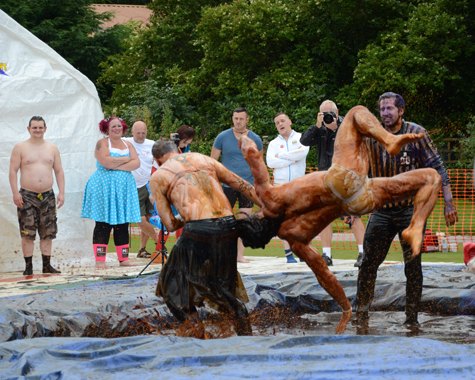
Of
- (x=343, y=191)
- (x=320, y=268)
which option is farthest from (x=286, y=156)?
(x=343, y=191)

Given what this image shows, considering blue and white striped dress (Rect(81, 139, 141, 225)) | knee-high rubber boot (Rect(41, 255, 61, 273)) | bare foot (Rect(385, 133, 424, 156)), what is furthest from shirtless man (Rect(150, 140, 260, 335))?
blue and white striped dress (Rect(81, 139, 141, 225))

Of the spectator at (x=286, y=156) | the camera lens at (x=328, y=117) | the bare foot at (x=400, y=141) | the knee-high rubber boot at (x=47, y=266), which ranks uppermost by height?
the camera lens at (x=328, y=117)

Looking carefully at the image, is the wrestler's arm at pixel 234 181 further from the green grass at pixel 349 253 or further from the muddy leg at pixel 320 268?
the green grass at pixel 349 253

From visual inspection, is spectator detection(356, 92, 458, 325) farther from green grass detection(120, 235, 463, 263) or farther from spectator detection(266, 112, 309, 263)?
green grass detection(120, 235, 463, 263)

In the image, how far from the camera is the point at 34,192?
1065cm

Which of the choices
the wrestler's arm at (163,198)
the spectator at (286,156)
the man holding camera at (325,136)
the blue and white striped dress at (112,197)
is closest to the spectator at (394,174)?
the wrestler's arm at (163,198)

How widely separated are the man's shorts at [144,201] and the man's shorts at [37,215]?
63.7 inches

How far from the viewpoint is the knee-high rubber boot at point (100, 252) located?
11219mm

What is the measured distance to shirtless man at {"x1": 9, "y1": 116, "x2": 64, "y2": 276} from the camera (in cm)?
1059

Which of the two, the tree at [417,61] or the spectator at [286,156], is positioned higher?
the tree at [417,61]

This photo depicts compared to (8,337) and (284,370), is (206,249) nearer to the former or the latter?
(8,337)

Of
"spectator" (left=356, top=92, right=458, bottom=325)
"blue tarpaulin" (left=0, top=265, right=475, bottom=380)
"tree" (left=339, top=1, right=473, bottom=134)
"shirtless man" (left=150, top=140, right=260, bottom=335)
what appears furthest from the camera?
"tree" (left=339, top=1, right=473, bottom=134)

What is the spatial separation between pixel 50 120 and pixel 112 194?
4.61ft

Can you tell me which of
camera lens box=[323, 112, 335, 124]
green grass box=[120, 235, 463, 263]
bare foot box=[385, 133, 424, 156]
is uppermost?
camera lens box=[323, 112, 335, 124]
